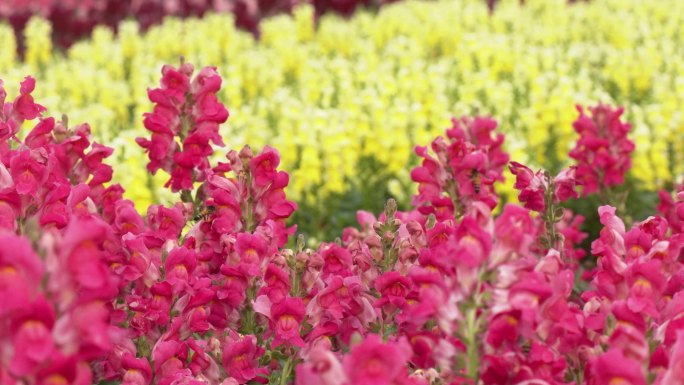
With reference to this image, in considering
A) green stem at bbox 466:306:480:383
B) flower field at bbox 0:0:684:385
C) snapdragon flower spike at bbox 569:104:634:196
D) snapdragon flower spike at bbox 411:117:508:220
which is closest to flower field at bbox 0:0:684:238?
flower field at bbox 0:0:684:385

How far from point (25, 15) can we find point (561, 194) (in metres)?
10.4

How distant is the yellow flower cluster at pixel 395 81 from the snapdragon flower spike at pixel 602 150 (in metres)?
1.10

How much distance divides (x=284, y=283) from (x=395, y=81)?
446 centimetres

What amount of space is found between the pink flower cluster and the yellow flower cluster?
210 cm

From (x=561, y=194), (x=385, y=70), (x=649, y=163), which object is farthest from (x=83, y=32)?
(x=561, y=194)

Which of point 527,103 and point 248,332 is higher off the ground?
point 248,332

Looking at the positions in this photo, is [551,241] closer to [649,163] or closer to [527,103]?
[649,163]

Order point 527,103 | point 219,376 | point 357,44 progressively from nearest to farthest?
point 219,376 → point 527,103 → point 357,44

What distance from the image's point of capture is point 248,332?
8.75 feet

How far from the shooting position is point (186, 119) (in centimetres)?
321

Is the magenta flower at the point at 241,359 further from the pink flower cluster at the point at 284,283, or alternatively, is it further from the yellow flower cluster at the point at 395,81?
the yellow flower cluster at the point at 395,81

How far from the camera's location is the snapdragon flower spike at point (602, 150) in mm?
4469

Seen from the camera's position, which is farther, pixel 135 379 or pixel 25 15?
pixel 25 15

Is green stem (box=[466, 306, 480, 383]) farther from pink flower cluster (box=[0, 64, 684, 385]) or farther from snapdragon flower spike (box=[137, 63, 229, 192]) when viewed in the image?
snapdragon flower spike (box=[137, 63, 229, 192])
